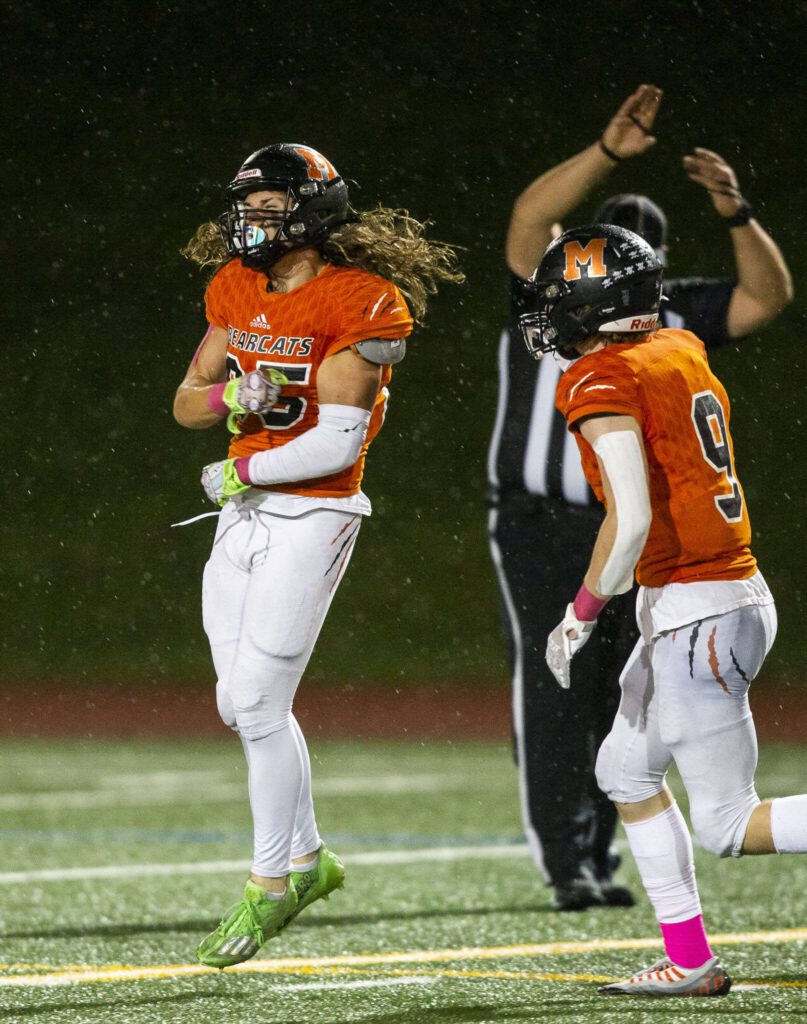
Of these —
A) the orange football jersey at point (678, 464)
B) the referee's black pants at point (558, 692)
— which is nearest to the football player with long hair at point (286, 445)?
the orange football jersey at point (678, 464)

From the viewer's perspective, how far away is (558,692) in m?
4.44

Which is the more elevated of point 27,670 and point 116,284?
point 116,284

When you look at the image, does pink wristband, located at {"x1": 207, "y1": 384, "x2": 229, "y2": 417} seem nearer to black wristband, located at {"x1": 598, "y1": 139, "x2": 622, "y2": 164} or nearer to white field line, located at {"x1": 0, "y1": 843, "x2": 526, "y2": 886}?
black wristband, located at {"x1": 598, "y1": 139, "x2": 622, "y2": 164}

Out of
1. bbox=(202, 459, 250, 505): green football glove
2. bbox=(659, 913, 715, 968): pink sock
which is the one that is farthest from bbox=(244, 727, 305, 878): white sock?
bbox=(659, 913, 715, 968): pink sock

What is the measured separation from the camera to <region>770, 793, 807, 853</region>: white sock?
287 centimetres

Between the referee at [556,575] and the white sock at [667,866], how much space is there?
1281 millimetres

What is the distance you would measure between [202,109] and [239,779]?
5.01 m

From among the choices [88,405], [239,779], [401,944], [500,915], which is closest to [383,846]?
[500,915]

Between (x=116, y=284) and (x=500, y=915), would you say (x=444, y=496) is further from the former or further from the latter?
(x=500, y=915)

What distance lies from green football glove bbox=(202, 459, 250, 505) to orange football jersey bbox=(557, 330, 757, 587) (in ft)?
2.36

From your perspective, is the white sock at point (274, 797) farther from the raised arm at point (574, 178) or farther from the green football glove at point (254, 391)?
the raised arm at point (574, 178)

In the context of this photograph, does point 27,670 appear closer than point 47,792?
No

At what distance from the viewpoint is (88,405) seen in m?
11.5

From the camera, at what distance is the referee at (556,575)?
14.2 feet
